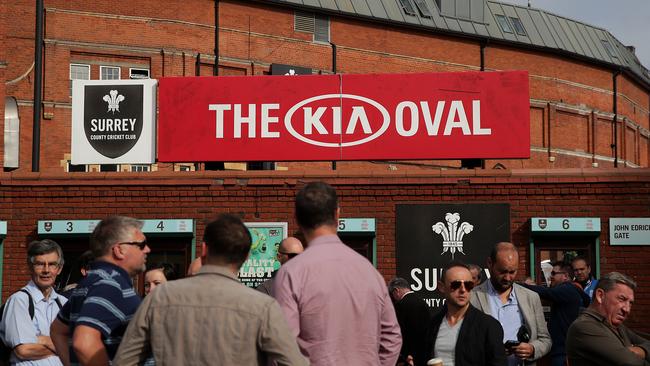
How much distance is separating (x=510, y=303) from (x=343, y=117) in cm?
1020

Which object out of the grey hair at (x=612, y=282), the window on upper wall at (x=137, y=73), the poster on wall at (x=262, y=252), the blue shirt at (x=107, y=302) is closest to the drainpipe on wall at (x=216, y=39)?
the window on upper wall at (x=137, y=73)

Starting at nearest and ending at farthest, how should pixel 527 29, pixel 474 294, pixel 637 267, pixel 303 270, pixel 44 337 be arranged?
pixel 303 270 < pixel 44 337 < pixel 474 294 < pixel 637 267 < pixel 527 29

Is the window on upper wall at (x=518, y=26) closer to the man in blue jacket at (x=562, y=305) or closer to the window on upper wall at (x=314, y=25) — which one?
the window on upper wall at (x=314, y=25)

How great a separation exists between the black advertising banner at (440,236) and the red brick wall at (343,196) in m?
0.17

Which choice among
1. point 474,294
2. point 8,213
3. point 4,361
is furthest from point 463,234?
point 4,361

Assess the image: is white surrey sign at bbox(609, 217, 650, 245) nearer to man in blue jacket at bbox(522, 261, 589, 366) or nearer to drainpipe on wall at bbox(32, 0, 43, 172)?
man in blue jacket at bbox(522, 261, 589, 366)

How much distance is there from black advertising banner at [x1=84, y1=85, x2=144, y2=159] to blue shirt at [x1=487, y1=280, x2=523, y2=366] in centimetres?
1176

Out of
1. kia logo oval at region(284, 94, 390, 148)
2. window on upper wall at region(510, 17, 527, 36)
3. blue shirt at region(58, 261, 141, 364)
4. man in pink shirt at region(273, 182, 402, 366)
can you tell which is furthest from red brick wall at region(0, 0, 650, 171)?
man in pink shirt at region(273, 182, 402, 366)

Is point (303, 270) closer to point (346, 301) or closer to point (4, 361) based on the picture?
point (346, 301)

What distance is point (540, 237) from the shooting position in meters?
17.8

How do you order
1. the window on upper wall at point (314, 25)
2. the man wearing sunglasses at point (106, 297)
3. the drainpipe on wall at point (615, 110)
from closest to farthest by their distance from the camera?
the man wearing sunglasses at point (106, 297)
the window on upper wall at point (314, 25)
the drainpipe on wall at point (615, 110)

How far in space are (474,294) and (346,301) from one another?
328cm

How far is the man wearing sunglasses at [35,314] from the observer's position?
313 inches

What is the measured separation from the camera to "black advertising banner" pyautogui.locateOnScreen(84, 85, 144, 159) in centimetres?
1966
